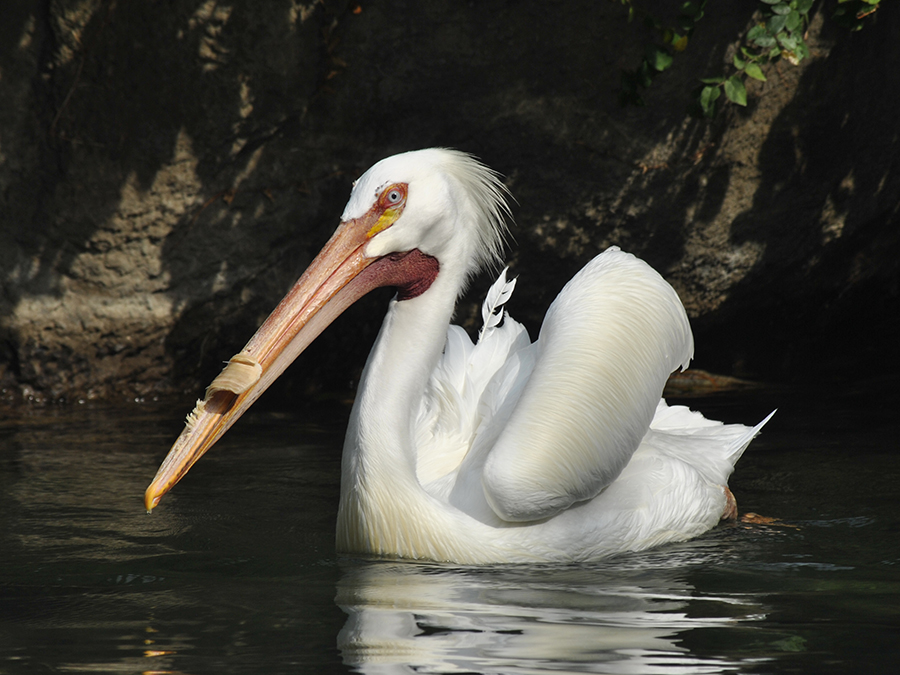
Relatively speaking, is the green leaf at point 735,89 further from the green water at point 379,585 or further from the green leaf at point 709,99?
the green water at point 379,585

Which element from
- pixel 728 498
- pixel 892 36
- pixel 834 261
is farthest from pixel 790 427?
pixel 892 36

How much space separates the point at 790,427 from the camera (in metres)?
4.84

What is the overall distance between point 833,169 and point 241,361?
4129 millimetres

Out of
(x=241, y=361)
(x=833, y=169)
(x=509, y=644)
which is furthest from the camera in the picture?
(x=833, y=169)

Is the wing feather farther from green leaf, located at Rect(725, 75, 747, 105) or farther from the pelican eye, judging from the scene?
green leaf, located at Rect(725, 75, 747, 105)

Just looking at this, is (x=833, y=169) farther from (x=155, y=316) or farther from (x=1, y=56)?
(x=1, y=56)

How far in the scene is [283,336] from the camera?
2.96 meters

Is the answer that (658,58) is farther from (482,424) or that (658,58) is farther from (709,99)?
(482,424)

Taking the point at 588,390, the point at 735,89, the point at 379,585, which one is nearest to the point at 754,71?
the point at 735,89

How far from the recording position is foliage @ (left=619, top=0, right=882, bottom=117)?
14.3 feet

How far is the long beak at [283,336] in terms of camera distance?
2.84 meters

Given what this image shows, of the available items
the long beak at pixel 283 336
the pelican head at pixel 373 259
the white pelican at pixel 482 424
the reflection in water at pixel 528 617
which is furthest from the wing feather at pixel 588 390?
the long beak at pixel 283 336

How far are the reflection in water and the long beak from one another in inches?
21.1

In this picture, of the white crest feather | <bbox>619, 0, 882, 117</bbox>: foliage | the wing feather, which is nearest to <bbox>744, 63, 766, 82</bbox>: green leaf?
<bbox>619, 0, 882, 117</bbox>: foliage
